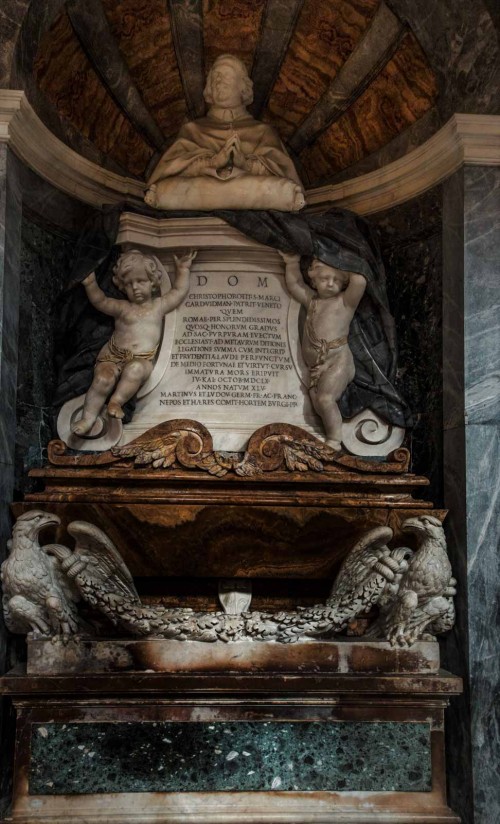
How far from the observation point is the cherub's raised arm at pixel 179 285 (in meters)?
5.95

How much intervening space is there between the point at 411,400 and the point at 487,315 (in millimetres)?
786

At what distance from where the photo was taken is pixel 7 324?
5559 millimetres

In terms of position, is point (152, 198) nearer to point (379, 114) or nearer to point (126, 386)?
point (126, 386)

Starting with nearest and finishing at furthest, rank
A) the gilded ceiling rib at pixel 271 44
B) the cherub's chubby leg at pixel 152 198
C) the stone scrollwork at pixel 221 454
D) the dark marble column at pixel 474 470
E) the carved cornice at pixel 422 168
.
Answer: the dark marble column at pixel 474 470, the stone scrollwork at pixel 221 454, the carved cornice at pixel 422 168, the cherub's chubby leg at pixel 152 198, the gilded ceiling rib at pixel 271 44

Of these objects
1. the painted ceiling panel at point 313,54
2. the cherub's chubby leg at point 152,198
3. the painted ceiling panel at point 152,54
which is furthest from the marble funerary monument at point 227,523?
the painted ceiling panel at point 313,54

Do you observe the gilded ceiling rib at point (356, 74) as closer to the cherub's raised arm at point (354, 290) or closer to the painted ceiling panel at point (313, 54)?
the painted ceiling panel at point (313, 54)

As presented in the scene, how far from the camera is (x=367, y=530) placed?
549 centimetres

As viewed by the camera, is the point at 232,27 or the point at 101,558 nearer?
the point at 101,558

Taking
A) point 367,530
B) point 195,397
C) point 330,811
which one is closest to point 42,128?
point 195,397

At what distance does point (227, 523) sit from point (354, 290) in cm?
158

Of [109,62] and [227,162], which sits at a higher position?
[109,62]

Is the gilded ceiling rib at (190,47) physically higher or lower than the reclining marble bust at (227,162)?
higher

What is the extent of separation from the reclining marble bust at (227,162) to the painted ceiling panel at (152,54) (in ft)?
1.68

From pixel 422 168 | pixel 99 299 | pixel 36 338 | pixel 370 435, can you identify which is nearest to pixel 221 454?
pixel 370 435
